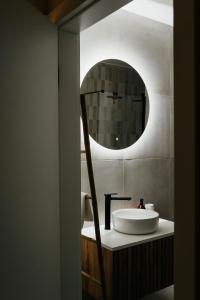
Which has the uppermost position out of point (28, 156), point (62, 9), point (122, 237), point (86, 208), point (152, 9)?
point (152, 9)

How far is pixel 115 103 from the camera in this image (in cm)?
228

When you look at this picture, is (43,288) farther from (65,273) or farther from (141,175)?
(141,175)

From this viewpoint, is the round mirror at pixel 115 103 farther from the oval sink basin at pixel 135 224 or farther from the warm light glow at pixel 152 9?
the oval sink basin at pixel 135 224

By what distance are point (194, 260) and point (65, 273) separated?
0.79 m

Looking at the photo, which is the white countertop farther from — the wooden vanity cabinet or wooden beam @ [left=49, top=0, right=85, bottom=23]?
wooden beam @ [left=49, top=0, right=85, bottom=23]

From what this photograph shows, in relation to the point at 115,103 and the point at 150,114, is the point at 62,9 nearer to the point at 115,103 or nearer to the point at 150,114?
the point at 115,103

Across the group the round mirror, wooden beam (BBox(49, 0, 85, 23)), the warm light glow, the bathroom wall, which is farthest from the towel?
the warm light glow

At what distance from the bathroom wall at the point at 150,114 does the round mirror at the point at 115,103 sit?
6cm

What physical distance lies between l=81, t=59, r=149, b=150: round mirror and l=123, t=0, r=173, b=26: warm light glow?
1.55ft

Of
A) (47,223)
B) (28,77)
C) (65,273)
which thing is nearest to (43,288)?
(65,273)

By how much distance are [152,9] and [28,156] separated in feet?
6.27

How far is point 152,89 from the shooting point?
8.35 feet

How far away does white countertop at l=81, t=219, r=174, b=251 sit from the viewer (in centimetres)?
171

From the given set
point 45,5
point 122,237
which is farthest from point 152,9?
point 122,237
